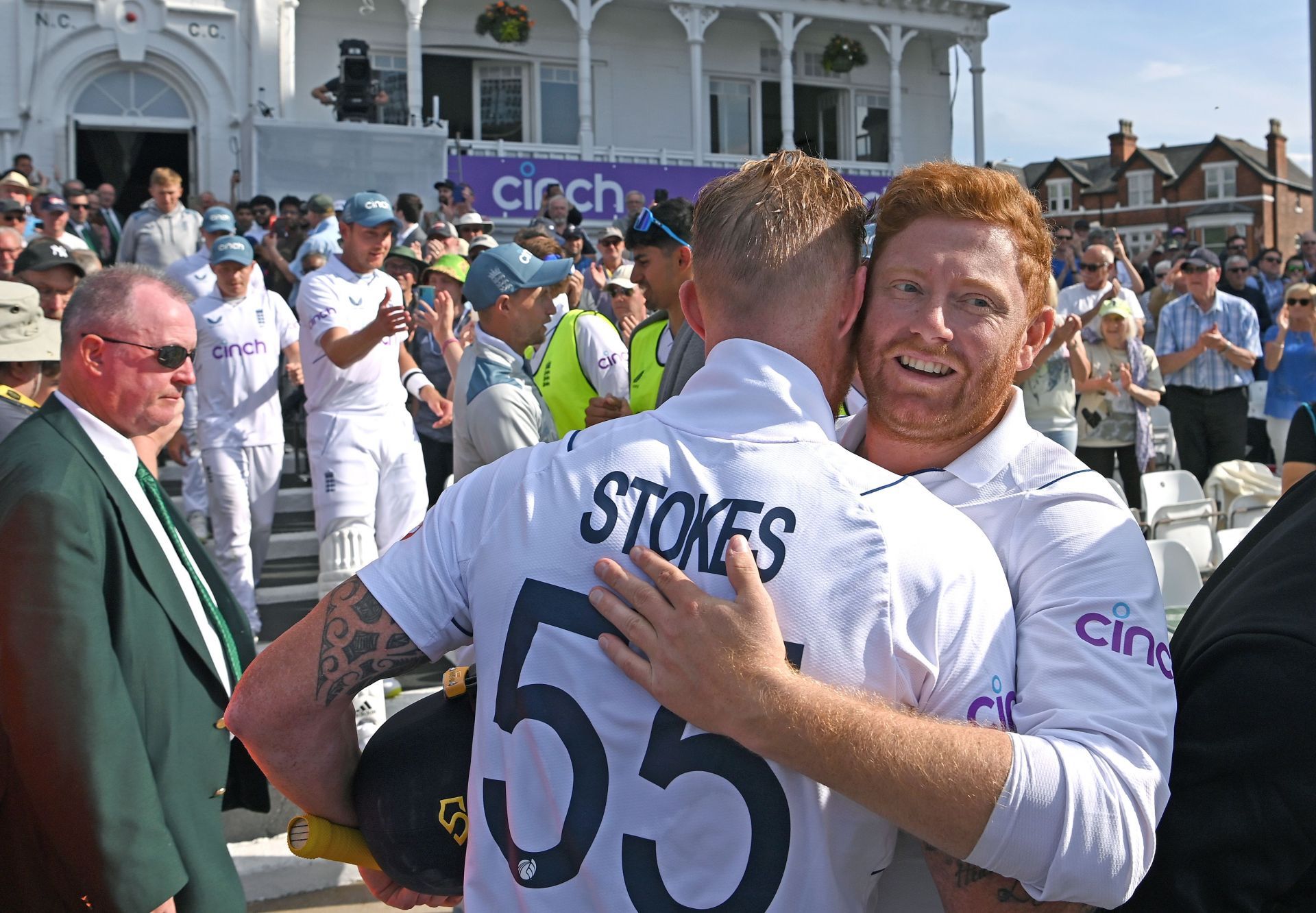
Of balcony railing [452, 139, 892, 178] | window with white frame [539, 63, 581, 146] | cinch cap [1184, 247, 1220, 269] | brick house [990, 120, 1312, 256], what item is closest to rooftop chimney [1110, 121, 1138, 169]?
brick house [990, 120, 1312, 256]

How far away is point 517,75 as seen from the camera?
2378 centimetres

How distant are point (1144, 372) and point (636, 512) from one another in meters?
7.62

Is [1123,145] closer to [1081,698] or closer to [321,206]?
[321,206]

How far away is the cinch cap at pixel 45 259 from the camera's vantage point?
19.0ft

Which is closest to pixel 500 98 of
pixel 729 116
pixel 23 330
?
pixel 729 116

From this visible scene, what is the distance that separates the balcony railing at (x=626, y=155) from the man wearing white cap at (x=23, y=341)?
17.4m

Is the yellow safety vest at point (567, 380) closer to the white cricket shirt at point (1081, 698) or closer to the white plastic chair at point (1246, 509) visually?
the white cricket shirt at point (1081, 698)

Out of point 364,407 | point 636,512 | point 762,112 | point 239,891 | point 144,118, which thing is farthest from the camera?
point 762,112

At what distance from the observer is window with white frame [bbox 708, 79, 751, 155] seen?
84.4 ft

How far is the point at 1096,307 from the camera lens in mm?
8312

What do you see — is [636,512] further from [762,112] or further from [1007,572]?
[762,112]

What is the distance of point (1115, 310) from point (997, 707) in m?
7.48

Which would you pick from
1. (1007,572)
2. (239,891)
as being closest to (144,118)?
(239,891)

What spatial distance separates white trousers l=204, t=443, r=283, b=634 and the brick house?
184 feet
